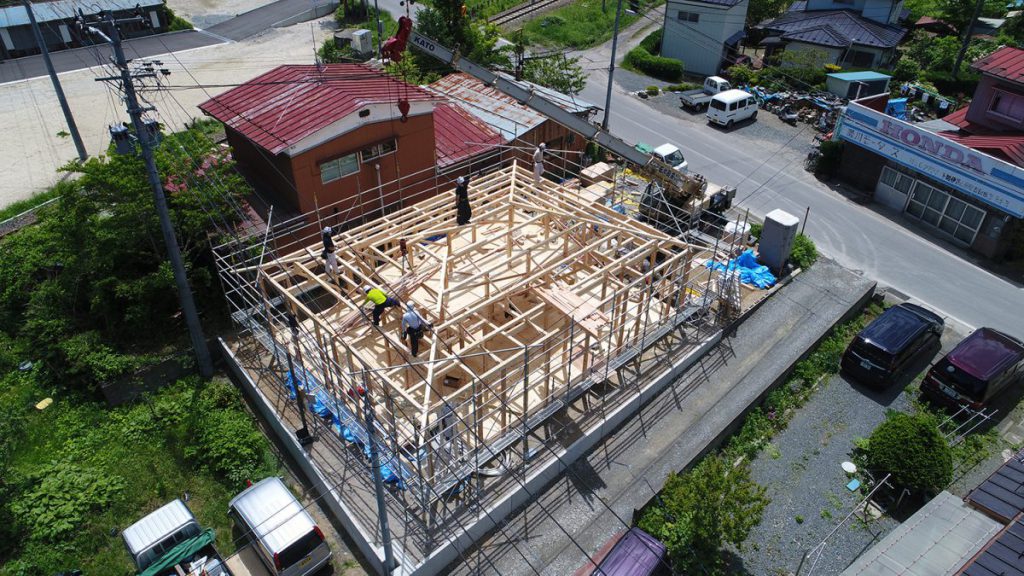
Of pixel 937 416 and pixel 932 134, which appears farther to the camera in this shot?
pixel 932 134

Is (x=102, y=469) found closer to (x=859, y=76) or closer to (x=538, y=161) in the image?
(x=538, y=161)

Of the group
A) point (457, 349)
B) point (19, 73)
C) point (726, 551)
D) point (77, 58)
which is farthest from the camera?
point (77, 58)

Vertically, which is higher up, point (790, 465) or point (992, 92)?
point (992, 92)

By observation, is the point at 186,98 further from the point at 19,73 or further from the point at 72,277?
the point at 72,277

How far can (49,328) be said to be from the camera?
2269 cm

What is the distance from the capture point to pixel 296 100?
24734mm

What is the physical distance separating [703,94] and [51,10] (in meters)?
47.7

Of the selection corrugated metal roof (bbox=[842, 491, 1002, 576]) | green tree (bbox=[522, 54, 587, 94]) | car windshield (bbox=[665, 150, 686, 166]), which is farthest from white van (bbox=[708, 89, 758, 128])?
corrugated metal roof (bbox=[842, 491, 1002, 576])

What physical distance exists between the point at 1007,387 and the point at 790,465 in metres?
9.01

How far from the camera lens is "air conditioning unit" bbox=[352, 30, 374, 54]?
162 ft

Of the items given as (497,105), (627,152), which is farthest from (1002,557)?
(497,105)

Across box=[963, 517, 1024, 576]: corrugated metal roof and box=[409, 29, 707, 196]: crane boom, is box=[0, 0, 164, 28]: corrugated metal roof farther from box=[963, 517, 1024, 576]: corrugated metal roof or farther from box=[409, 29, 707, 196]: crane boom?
box=[963, 517, 1024, 576]: corrugated metal roof

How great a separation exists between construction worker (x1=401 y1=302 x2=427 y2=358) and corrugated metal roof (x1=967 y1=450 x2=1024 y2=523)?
48.2 feet

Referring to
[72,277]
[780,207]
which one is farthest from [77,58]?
[780,207]
